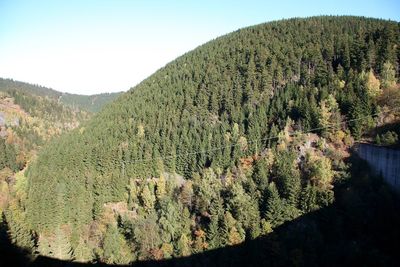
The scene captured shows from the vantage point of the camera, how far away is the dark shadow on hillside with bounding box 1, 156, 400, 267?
64.9m

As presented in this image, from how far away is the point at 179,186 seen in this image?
10275cm

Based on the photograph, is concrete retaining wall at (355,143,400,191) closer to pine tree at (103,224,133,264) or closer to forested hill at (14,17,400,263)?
forested hill at (14,17,400,263)

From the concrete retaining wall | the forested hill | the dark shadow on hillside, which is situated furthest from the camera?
the forested hill

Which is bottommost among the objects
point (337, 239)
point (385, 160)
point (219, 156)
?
point (337, 239)

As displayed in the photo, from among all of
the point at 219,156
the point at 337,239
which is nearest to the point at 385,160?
the point at 337,239

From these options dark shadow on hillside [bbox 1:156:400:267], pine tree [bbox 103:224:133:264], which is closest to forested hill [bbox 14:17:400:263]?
pine tree [bbox 103:224:133:264]

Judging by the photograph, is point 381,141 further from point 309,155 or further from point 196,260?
point 196,260

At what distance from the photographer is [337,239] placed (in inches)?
2692

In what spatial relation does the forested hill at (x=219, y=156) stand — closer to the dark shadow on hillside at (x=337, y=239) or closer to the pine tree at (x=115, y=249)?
the pine tree at (x=115, y=249)

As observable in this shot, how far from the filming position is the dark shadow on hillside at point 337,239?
6494cm

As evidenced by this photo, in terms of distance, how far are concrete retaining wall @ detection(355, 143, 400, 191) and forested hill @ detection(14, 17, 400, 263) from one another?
5319mm

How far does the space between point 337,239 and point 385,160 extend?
18.9 metres

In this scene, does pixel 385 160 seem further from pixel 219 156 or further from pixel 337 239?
pixel 219 156

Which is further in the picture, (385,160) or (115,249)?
(115,249)
